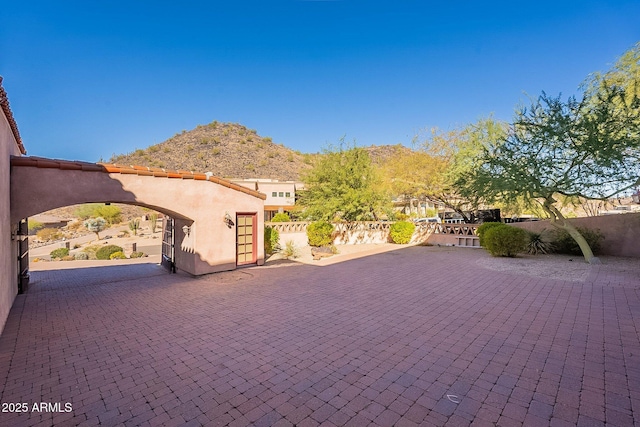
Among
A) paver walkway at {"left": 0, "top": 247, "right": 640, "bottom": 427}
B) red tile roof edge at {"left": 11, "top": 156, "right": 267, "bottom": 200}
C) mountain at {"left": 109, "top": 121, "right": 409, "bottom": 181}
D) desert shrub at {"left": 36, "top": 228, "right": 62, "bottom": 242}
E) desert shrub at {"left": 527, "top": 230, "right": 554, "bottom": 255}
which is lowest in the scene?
desert shrub at {"left": 36, "top": 228, "right": 62, "bottom": 242}

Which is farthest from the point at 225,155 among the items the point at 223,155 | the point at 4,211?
the point at 4,211

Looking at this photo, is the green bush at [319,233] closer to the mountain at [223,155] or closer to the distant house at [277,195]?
the distant house at [277,195]

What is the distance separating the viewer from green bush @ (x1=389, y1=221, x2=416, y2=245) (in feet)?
63.7

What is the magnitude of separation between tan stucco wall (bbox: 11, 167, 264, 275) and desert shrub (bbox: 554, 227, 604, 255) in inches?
576

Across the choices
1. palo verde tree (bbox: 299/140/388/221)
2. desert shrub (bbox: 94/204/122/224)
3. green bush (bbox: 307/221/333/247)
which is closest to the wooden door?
green bush (bbox: 307/221/333/247)

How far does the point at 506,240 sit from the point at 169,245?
1492cm

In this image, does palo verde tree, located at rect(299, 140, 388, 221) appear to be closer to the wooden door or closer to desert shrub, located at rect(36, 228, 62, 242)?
the wooden door

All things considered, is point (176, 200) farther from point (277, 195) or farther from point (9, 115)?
point (277, 195)

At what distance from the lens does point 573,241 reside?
13.9 meters

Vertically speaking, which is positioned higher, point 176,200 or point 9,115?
point 9,115

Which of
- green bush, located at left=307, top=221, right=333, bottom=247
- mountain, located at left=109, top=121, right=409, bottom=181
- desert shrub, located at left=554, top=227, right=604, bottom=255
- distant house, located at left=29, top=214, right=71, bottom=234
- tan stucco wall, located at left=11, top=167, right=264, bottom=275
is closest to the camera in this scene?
tan stucco wall, located at left=11, top=167, right=264, bottom=275

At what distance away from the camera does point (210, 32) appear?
18.0 meters

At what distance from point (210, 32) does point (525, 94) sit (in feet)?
59.4

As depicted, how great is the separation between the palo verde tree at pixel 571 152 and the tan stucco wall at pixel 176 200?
10932mm
